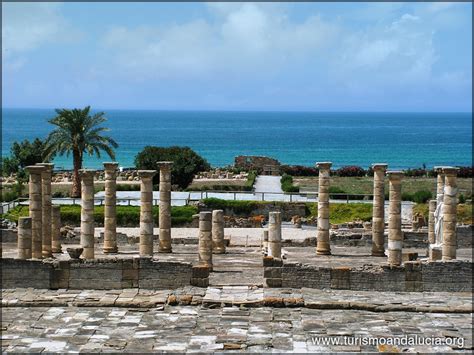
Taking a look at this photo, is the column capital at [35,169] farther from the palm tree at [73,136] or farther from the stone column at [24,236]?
the palm tree at [73,136]

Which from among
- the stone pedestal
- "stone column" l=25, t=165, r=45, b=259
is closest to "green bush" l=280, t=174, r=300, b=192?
"stone column" l=25, t=165, r=45, b=259

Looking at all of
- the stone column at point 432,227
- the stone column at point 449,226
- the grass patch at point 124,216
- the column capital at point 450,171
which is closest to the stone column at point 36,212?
the column capital at point 450,171

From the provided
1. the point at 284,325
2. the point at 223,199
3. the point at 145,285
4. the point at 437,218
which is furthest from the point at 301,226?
the point at 284,325

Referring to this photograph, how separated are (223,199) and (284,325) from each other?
24.8 m

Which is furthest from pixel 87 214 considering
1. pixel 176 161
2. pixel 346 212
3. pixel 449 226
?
pixel 176 161

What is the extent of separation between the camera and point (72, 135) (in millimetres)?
50469

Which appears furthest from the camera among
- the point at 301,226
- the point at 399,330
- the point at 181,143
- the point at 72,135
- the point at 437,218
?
the point at 181,143

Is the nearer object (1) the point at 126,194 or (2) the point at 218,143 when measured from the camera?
(1) the point at 126,194

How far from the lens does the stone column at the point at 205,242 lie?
92.4 ft

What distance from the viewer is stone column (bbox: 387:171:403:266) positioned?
29.0 meters

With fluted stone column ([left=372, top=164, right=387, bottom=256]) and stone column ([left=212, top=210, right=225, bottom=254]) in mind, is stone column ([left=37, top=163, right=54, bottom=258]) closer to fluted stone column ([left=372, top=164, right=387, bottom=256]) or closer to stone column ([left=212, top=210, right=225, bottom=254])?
stone column ([left=212, top=210, right=225, bottom=254])

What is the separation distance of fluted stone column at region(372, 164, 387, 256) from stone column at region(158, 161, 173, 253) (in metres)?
6.57

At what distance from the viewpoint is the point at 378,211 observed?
3147 cm

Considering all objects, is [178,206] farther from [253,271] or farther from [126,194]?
[253,271]
